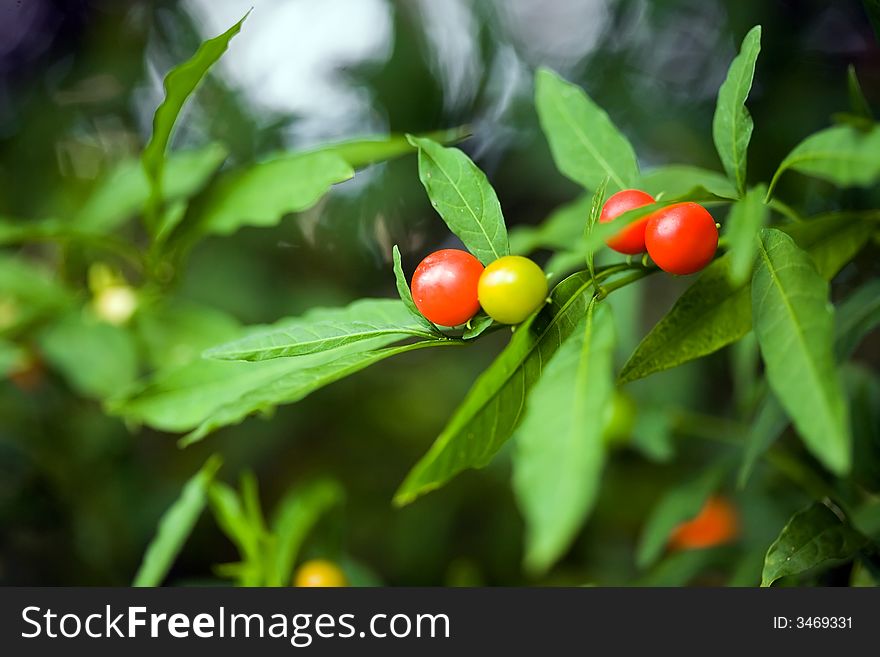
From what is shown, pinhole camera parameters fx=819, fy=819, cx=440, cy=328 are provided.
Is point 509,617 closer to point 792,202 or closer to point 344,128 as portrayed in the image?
point 792,202

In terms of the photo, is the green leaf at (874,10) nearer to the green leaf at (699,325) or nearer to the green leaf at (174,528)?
the green leaf at (699,325)

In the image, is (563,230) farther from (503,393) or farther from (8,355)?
(8,355)

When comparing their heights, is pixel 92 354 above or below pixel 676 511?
above

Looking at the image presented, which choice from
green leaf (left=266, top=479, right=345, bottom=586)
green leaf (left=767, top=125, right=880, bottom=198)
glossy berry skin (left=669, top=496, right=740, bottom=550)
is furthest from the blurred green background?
green leaf (left=767, top=125, right=880, bottom=198)

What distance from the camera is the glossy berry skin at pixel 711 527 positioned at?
1.50 meters

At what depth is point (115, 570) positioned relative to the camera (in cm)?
159

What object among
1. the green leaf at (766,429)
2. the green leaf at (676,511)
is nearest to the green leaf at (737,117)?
the green leaf at (766,429)

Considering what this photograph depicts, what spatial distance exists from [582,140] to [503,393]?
325 mm

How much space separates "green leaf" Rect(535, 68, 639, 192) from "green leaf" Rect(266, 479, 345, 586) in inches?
25.7

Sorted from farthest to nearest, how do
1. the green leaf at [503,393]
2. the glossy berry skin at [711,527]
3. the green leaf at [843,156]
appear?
the glossy berry skin at [711,527] < the green leaf at [843,156] < the green leaf at [503,393]

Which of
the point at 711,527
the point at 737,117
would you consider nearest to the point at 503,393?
the point at 737,117

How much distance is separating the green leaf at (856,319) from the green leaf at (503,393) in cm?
37

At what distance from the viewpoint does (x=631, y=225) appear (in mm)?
663

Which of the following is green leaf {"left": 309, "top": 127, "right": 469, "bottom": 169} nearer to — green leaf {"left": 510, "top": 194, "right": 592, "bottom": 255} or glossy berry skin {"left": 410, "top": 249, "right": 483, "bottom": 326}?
green leaf {"left": 510, "top": 194, "right": 592, "bottom": 255}
